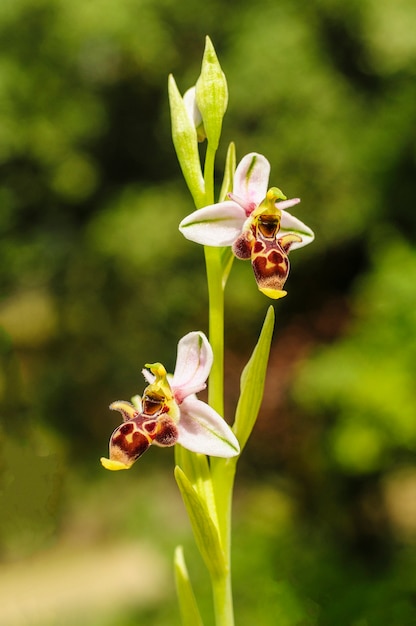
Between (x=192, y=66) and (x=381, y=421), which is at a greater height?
(x=192, y=66)

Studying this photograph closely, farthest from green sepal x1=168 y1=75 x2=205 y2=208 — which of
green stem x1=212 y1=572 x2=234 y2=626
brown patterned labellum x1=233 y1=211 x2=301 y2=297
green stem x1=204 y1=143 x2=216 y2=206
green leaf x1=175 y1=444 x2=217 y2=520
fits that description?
green stem x1=212 y1=572 x2=234 y2=626

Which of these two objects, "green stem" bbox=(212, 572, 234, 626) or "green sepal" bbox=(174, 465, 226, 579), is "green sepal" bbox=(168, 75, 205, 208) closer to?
"green sepal" bbox=(174, 465, 226, 579)

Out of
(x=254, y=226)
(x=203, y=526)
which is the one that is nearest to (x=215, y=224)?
(x=254, y=226)

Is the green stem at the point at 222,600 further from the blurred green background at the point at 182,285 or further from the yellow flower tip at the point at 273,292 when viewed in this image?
the blurred green background at the point at 182,285

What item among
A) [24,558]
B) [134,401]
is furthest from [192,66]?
[134,401]

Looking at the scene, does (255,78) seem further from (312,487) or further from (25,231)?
(312,487)

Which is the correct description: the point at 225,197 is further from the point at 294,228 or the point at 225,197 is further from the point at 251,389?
the point at 251,389
